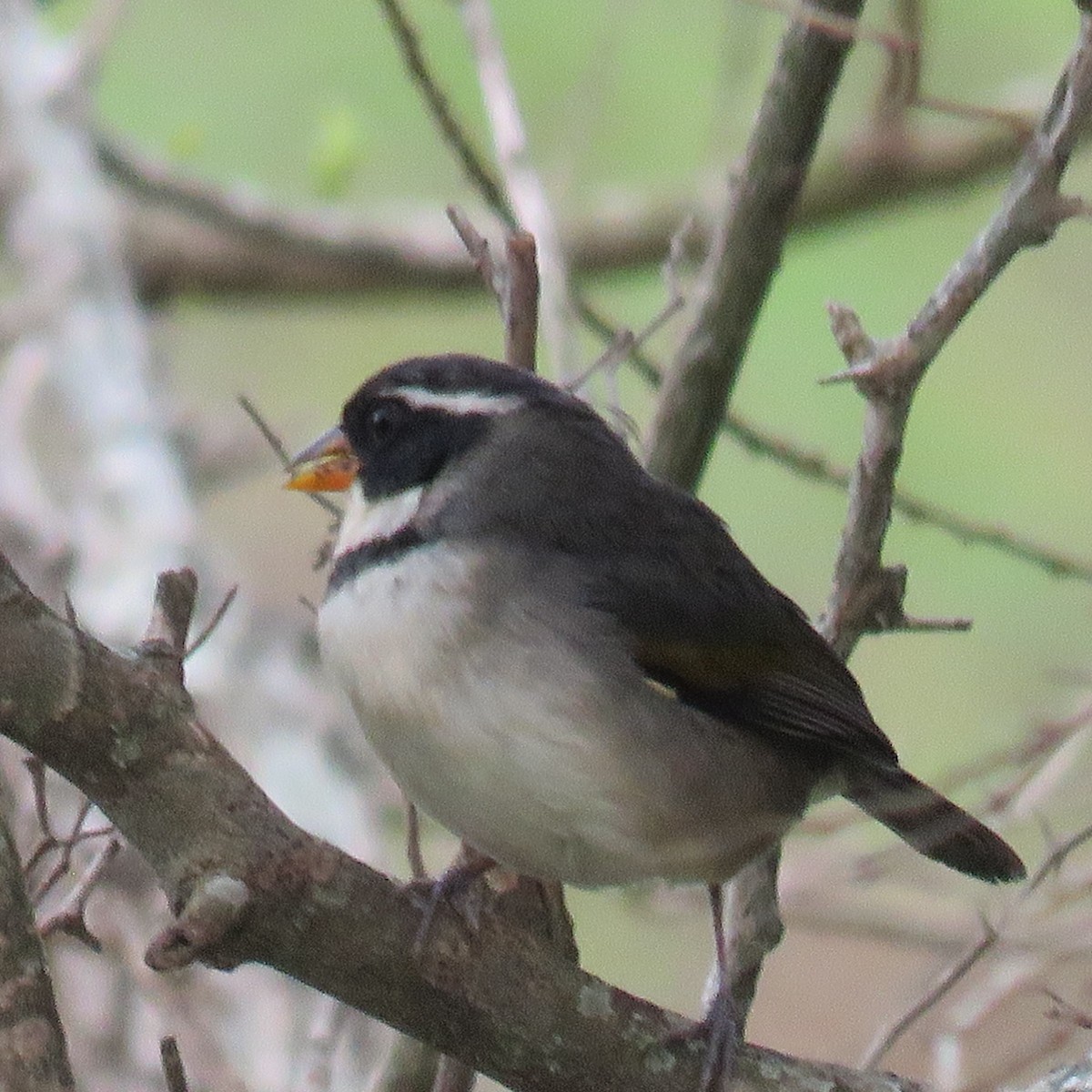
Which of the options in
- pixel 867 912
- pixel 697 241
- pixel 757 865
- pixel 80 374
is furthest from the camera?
pixel 697 241

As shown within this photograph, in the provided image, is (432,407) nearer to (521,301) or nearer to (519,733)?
(521,301)

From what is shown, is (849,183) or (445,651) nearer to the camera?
(445,651)

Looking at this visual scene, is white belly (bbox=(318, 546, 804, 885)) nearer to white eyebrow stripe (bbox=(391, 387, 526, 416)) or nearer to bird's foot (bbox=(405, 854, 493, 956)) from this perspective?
bird's foot (bbox=(405, 854, 493, 956))

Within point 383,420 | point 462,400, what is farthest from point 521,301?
point 383,420

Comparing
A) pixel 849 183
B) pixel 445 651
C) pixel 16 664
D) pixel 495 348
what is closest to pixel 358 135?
pixel 849 183

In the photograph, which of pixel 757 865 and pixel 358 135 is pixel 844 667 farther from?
pixel 358 135

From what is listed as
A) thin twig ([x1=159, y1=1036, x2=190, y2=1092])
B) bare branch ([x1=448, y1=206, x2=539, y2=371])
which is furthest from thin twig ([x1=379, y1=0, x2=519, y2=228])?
thin twig ([x1=159, y1=1036, x2=190, y2=1092])
